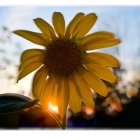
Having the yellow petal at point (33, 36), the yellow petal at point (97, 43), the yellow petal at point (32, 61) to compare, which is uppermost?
the yellow petal at point (33, 36)

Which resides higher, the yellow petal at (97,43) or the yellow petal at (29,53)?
the yellow petal at (97,43)

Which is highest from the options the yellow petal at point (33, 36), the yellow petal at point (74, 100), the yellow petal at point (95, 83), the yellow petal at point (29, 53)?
the yellow petal at point (33, 36)

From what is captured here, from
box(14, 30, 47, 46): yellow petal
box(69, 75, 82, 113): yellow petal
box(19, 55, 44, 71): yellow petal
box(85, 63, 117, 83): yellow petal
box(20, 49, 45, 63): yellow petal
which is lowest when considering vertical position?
box(69, 75, 82, 113): yellow petal

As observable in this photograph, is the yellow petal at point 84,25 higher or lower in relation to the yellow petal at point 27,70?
higher

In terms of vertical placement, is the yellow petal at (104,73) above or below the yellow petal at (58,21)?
below

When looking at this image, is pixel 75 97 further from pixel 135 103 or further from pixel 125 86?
pixel 135 103

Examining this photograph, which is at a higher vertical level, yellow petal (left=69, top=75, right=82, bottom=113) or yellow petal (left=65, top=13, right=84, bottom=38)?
yellow petal (left=65, top=13, right=84, bottom=38)
